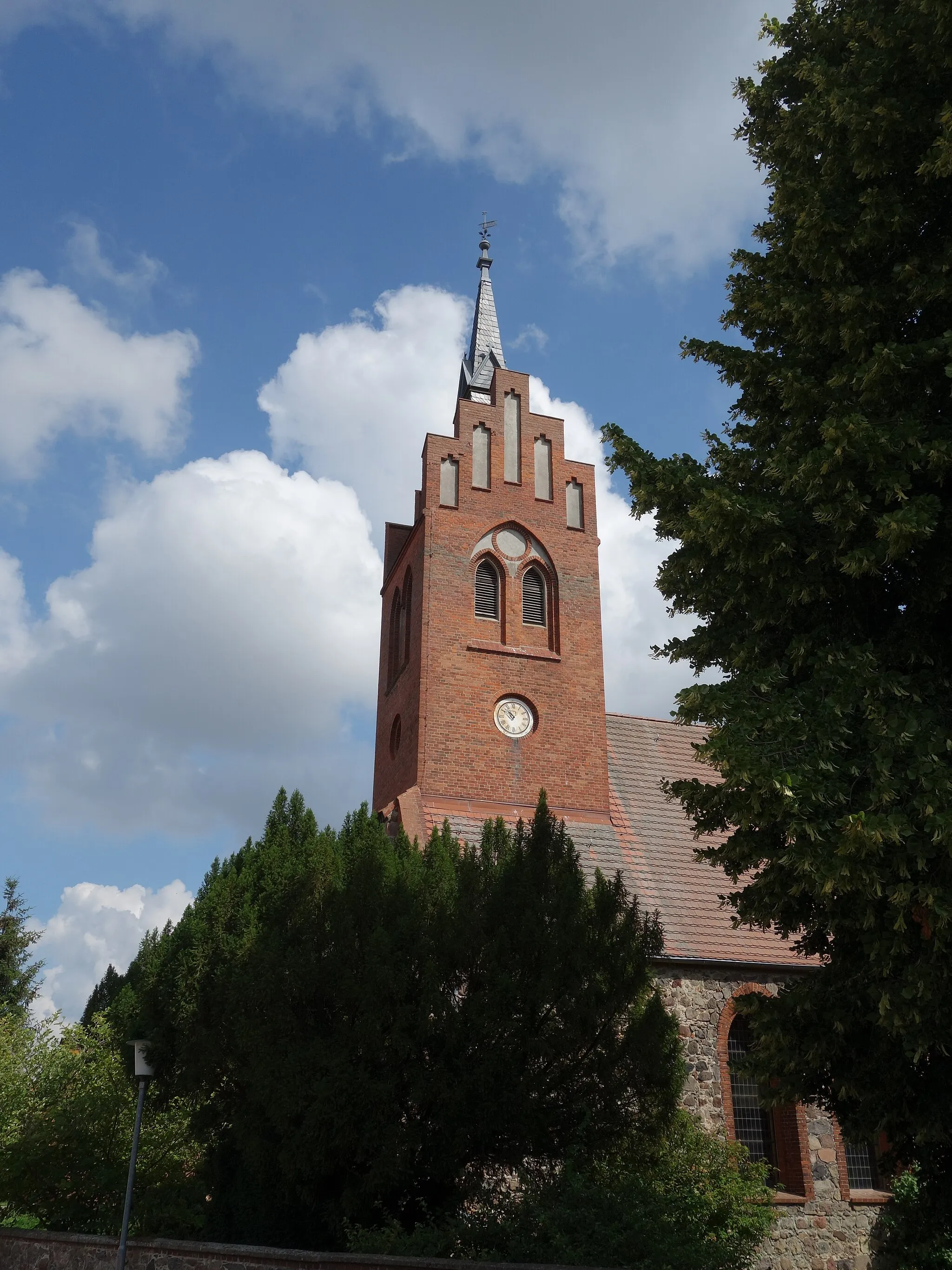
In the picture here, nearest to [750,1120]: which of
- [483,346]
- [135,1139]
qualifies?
[135,1139]

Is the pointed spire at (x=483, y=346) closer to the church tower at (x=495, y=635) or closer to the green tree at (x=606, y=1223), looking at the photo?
the church tower at (x=495, y=635)

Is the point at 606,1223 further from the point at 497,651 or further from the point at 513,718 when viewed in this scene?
the point at 497,651

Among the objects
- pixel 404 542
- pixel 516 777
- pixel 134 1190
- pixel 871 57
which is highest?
pixel 404 542

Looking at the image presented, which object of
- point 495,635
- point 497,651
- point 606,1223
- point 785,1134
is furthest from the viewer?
point 495,635

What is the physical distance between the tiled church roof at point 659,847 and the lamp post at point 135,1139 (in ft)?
21.6

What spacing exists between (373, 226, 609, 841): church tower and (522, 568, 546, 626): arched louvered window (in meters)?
0.03

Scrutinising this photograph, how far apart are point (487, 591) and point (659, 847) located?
6.33 metres

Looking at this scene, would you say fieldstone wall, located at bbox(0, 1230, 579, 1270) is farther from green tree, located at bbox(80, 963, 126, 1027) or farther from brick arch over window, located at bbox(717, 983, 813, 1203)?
green tree, located at bbox(80, 963, 126, 1027)

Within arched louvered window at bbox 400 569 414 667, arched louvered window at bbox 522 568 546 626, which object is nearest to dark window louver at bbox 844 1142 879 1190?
arched louvered window at bbox 522 568 546 626

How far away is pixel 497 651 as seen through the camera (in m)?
21.4

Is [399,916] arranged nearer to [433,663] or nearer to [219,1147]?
[219,1147]

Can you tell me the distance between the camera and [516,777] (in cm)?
2056

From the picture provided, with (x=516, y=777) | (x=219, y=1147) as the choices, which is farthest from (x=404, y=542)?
(x=219, y=1147)

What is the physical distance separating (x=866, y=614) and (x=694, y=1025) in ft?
34.8
